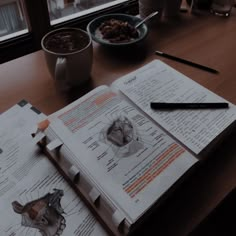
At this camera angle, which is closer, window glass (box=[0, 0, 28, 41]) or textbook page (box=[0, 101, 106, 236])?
textbook page (box=[0, 101, 106, 236])

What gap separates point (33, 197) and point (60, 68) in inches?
10.1

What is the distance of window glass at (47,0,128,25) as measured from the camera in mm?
986

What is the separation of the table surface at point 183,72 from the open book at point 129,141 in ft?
0.15

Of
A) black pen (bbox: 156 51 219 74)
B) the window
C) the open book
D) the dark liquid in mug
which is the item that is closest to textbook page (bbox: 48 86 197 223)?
the open book

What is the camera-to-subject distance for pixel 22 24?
933 millimetres

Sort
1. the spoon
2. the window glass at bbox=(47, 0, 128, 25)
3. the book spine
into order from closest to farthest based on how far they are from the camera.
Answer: the book spine, the spoon, the window glass at bbox=(47, 0, 128, 25)

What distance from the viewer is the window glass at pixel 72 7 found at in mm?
986

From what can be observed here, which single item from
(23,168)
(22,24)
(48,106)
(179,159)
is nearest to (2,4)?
(22,24)

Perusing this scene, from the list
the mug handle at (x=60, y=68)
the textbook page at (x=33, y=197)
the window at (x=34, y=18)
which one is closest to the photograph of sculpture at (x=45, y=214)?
the textbook page at (x=33, y=197)

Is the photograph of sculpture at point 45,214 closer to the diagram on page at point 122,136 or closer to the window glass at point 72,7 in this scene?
the diagram on page at point 122,136

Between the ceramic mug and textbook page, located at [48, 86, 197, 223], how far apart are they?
0.08 m

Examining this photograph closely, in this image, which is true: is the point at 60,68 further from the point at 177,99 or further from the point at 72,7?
the point at 72,7

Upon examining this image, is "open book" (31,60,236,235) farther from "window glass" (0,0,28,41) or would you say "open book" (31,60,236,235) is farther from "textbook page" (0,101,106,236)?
"window glass" (0,0,28,41)

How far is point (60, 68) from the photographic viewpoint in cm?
57
